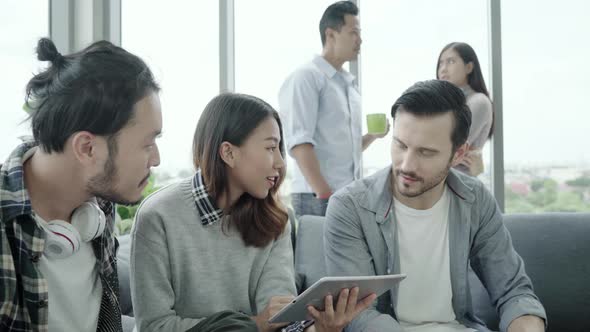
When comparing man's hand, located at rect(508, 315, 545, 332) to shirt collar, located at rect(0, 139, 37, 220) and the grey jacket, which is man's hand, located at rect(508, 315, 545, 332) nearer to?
the grey jacket

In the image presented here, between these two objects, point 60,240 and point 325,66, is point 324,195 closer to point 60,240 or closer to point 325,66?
point 325,66

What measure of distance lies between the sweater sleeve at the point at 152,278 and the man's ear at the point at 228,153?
0.77 feet

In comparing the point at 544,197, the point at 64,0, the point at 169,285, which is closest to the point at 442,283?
the point at 169,285

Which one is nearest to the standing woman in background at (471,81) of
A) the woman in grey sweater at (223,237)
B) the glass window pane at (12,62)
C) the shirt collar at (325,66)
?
the shirt collar at (325,66)

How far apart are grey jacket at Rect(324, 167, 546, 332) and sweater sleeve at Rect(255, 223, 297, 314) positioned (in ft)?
0.69

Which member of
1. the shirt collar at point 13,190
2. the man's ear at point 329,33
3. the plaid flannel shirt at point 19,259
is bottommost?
the plaid flannel shirt at point 19,259

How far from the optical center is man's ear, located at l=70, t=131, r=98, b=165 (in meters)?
1.16

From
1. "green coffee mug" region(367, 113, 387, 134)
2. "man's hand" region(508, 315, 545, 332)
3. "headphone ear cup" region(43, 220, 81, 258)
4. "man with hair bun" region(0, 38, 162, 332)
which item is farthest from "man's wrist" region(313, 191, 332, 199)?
"headphone ear cup" region(43, 220, 81, 258)

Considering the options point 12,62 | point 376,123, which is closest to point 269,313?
point 376,123

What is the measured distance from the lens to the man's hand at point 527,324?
65.3 inches

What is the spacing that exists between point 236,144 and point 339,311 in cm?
52

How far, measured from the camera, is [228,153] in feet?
5.13

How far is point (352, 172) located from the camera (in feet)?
9.55

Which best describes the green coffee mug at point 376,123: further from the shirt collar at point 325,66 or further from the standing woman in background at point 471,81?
the standing woman in background at point 471,81
